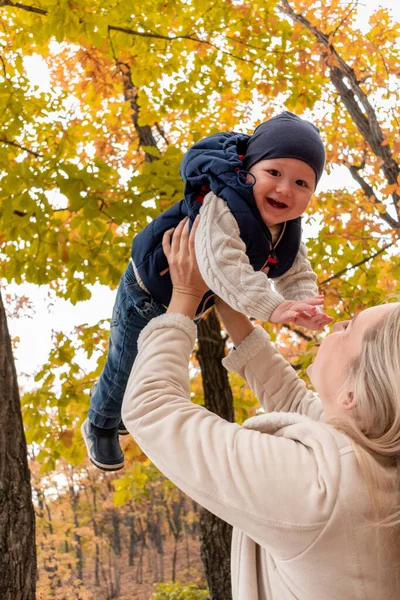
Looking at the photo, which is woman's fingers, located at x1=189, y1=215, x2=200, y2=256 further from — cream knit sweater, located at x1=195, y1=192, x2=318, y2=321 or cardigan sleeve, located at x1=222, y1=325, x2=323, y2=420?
cardigan sleeve, located at x1=222, y1=325, x2=323, y2=420

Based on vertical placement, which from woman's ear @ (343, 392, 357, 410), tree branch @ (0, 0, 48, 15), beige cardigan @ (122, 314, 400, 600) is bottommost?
beige cardigan @ (122, 314, 400, 600)

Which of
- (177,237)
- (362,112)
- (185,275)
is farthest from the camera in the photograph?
(362,112)

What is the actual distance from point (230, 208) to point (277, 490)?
1037mm

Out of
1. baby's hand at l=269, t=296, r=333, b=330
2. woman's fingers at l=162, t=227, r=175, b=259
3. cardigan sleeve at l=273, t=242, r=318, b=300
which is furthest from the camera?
cardigan sleeve at l=273, t=242, r=318, b=300

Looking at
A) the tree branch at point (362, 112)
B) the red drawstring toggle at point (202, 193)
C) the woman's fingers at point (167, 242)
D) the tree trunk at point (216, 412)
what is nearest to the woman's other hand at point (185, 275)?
the woman's fingers at point (167, 242)

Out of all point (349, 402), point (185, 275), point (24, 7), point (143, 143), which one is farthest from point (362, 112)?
point (349, 402)

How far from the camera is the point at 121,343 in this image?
2.53 metres

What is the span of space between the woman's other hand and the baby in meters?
0.07

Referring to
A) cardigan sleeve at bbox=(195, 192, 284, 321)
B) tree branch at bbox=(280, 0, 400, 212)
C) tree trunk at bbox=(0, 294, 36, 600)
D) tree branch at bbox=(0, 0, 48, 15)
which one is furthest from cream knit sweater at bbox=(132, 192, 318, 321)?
tree branch at bbox=(280, 0, 400, 212)

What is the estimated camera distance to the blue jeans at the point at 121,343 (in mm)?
2408

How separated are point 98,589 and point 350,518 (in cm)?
2743

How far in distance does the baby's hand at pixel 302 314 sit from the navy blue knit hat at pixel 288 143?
560 mm

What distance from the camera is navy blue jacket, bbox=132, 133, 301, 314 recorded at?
2096mm

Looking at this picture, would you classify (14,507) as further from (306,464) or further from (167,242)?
(306,464)
